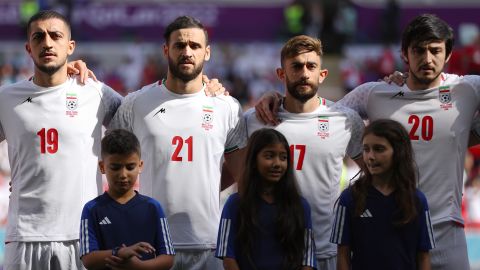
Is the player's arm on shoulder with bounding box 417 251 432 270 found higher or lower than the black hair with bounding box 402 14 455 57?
lower

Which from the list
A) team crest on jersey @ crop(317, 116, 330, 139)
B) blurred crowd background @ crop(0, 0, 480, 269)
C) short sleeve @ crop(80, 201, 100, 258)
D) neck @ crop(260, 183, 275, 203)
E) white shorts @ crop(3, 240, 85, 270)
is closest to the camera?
short sleeve @ crop(80, 201, 100, 258)

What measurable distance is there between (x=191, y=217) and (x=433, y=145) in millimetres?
1738

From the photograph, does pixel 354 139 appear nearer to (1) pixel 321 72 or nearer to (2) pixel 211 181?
(1) pixel 321 72

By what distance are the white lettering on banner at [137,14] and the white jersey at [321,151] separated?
19474 millimetres

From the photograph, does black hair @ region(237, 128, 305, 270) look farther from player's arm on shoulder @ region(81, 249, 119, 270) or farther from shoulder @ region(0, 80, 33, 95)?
shoulder @ region(0, 80, 33, 95)

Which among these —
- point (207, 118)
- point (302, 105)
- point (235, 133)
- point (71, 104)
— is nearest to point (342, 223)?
point (302, 105)

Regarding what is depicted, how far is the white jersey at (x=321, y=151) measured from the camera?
704 centimetres

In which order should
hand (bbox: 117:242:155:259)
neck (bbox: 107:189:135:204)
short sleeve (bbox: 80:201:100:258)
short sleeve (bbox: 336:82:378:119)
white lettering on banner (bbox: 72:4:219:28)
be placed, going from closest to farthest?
1. hand (bbox: 117:242:155:259)
2. short sleeve (bbox: 80:201:100:258)
3. neck (bbox: 107:189:135:204)
4. short sleeve (bbox: 336:82:378:119)
5. white lettering on banner (bbox: 72:4:219:28)

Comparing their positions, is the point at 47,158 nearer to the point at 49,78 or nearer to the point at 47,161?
the point at 47,161

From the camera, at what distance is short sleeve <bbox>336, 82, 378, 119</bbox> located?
7402mm

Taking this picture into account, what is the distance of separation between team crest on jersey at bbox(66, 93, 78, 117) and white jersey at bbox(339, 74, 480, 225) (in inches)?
83.5

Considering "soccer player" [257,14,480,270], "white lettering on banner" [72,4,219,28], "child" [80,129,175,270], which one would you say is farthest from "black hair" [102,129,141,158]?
"white lettering on banner" [72,4,219,28]

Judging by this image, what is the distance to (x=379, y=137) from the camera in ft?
21.2

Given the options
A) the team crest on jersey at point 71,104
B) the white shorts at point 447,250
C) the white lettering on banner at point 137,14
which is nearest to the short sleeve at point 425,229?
the white shorts at point 447,250
